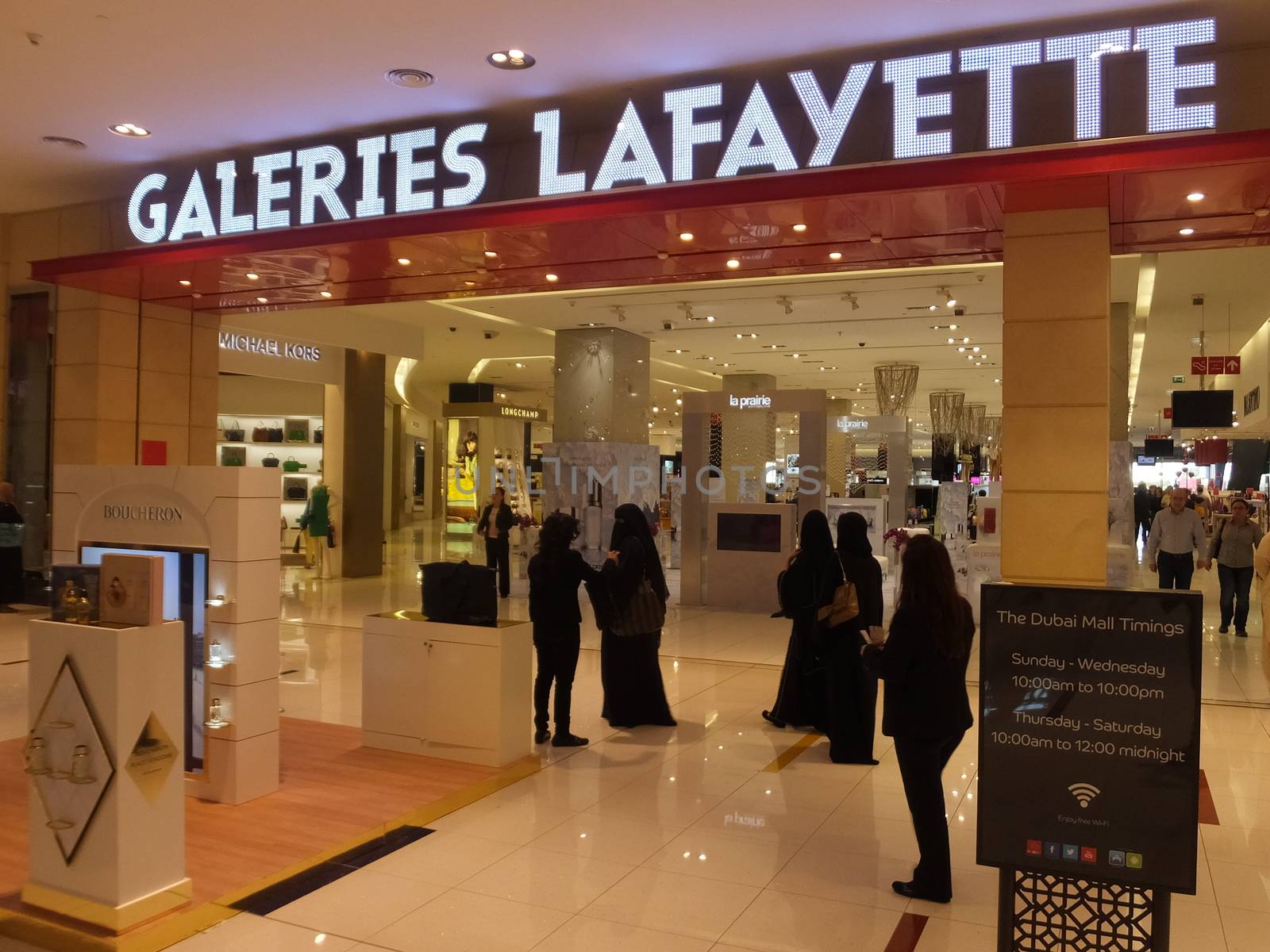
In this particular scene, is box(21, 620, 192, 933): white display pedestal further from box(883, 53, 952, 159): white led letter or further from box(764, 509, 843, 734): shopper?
box(883, 53, 952, 159): white led letter

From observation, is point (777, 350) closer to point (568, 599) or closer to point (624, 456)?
point (624, 456)

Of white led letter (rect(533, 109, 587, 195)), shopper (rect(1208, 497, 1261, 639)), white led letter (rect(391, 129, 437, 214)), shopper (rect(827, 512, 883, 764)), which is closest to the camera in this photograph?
shopper (rect(827, 512, 883, 764))

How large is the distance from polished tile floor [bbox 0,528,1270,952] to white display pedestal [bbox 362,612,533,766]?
0.35 metres

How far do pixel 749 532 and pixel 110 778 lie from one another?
9625 mm

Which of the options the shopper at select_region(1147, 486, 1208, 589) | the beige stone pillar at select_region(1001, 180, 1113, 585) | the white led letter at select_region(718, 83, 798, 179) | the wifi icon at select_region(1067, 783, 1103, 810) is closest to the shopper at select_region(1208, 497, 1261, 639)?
the shopper at select_region(1147, 486, 1208, 589)

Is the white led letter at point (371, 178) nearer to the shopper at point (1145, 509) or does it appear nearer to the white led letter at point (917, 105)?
the white led letter at point (917, 105)

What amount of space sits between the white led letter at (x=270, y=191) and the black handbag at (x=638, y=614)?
3755mm

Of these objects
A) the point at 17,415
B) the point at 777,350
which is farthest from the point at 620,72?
the point at 777,350

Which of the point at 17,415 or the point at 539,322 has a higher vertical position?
the point at 539,322

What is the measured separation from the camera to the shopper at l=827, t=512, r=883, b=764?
589 cm

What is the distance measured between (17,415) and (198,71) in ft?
18.1

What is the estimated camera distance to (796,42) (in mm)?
5891

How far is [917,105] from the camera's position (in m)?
5.74

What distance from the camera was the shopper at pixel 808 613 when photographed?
6035 mm
